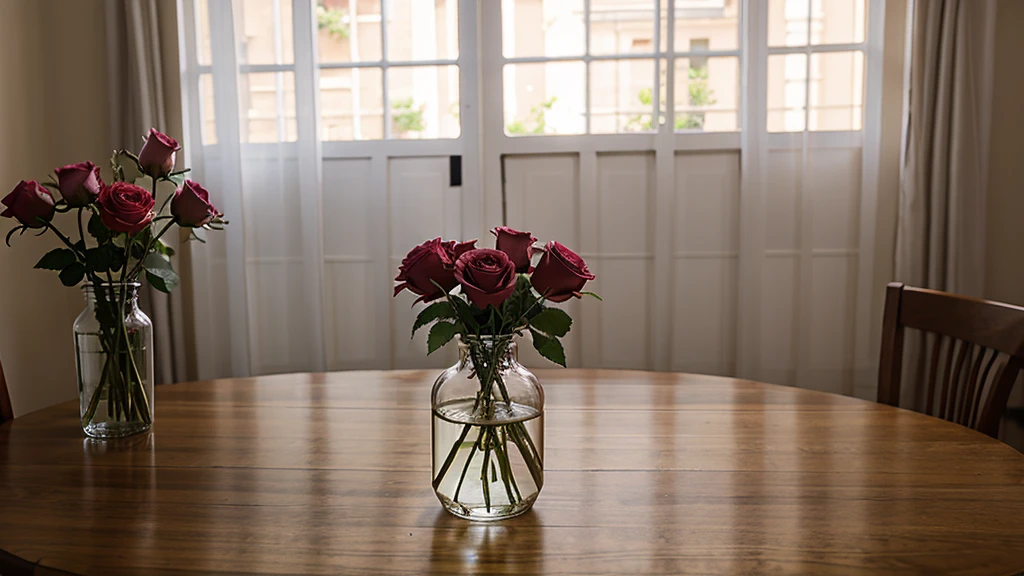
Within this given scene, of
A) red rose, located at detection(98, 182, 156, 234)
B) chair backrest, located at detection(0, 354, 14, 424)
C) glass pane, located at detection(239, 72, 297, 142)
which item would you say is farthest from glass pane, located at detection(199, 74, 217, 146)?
red rose, located at detection(98, 182, 156, 234)

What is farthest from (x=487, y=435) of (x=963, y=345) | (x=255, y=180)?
(x=255, y=180)

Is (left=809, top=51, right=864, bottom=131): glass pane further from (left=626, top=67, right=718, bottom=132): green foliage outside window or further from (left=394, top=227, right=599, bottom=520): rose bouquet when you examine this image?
(left=394, top=227, right=599, bottom=520): rose bouquet

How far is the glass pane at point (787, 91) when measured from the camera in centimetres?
290

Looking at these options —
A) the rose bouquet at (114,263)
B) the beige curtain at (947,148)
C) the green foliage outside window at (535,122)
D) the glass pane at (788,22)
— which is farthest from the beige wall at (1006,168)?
the rose bouquet at (114,263)

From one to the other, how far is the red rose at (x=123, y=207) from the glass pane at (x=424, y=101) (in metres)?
2.04

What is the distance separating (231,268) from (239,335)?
246 millimetres

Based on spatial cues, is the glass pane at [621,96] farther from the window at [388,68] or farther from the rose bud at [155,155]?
the rose bud at [155,155]

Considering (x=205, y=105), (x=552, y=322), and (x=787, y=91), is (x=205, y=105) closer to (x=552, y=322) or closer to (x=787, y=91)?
(x=787, y=91)

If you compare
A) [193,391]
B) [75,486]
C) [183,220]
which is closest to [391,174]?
[193,391]

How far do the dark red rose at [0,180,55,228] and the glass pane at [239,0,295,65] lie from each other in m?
2.02

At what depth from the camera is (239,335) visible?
3.12 metres

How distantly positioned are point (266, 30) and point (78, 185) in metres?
2.07

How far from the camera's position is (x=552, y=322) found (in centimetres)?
91

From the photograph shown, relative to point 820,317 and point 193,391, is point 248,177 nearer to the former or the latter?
point 193,391
